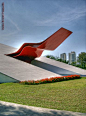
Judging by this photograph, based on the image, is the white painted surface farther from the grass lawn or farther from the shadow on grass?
the shadow on grass

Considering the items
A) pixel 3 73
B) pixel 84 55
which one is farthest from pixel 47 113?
pixel 84 55

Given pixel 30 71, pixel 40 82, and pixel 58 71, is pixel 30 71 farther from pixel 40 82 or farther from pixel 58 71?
pixel 58 71

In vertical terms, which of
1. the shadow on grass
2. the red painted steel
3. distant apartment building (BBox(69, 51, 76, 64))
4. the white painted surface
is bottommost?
the shadow on grass

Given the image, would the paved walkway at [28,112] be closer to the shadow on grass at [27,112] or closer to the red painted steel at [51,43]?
the shadow on grass at [27,112]

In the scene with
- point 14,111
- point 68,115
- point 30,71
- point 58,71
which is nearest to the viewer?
point 68,115

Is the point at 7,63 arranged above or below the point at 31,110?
above

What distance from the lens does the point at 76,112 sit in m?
3.54

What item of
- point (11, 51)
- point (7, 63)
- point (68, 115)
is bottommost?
point (68, 115)

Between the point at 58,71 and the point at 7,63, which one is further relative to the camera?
the point at 58,71

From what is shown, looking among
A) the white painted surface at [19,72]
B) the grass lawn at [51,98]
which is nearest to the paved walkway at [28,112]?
the grass lawn at [51,98]

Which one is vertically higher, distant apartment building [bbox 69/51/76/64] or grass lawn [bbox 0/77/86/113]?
distant apartment building [bbox 69/51/76/64]

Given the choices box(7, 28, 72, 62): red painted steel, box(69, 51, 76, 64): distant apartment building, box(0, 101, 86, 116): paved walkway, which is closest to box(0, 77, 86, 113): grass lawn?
box(0, 101, 86, 116): paved walkway

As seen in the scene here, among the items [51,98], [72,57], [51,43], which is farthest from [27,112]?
[72,57]

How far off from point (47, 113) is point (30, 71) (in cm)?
801
